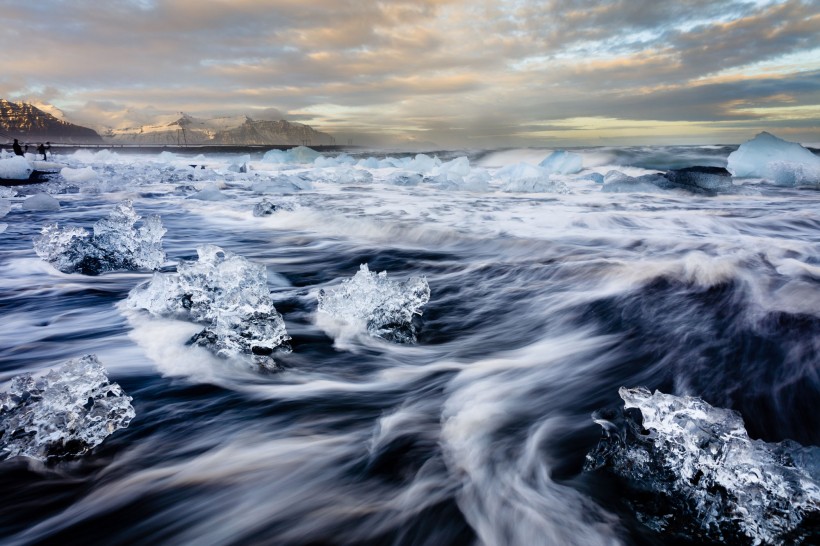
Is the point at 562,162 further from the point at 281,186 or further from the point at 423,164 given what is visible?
the point at 281,186

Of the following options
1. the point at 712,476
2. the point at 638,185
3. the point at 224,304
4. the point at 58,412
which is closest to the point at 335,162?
the point at 638,185

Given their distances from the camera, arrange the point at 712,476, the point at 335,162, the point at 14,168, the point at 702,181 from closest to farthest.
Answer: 1. the point at 712,476
2. the point at 702,181
3. the point at 14,168
4. the point at 335,162

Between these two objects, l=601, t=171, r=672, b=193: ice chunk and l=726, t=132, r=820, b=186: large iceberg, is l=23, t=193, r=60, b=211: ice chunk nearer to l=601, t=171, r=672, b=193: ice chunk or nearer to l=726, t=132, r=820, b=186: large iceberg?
l=601, t=171, r=672, b=193: ice chunk

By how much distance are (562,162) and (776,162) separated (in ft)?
24.3

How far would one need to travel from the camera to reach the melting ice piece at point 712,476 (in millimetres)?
1562

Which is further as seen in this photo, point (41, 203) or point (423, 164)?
point (423, 164)

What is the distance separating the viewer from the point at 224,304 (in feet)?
9.85

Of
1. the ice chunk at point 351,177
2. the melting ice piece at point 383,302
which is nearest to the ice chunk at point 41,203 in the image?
the melting ice piece at point 383,302

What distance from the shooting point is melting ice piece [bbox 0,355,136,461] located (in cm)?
207

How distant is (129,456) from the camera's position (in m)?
2.25

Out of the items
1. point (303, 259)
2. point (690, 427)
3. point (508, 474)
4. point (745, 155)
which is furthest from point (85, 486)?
point (745, 155)

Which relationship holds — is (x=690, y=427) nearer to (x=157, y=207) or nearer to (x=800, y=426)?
(x=800, y=426)

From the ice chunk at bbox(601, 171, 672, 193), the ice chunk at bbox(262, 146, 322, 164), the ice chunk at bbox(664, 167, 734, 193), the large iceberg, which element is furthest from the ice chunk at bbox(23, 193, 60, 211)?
the ice chunk at bbox(262, 146, 322, 164)

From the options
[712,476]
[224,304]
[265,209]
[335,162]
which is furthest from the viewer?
[335,162]
